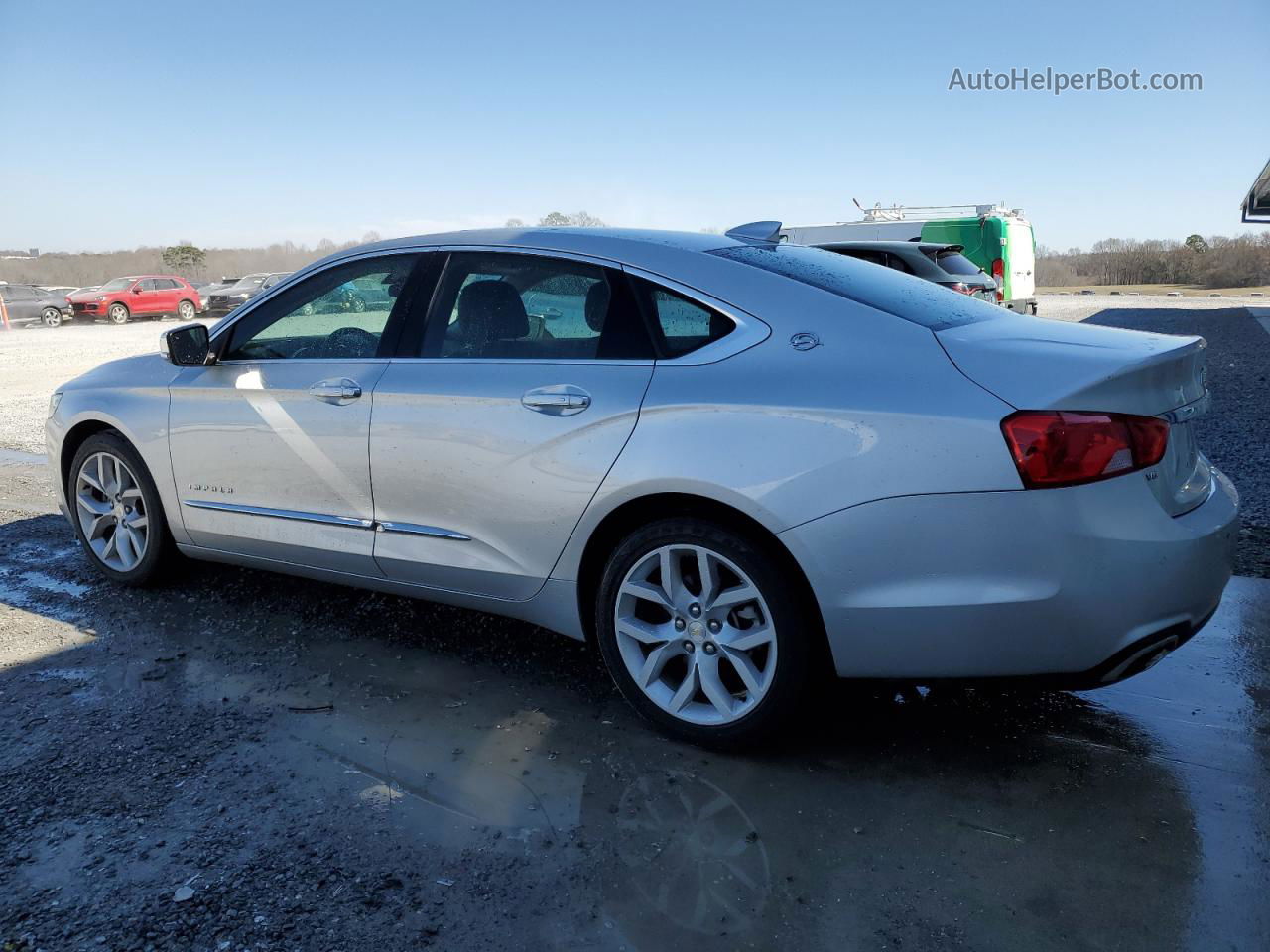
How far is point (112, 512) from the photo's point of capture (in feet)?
15.1

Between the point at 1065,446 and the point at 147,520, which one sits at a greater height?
the point at 1065,446

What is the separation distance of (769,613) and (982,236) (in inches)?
642

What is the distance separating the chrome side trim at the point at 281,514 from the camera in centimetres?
371

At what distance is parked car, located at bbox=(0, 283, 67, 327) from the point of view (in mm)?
32688

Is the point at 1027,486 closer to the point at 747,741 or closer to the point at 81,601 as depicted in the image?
the point at 747,741

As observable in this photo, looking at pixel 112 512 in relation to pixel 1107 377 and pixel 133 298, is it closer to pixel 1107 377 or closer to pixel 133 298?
pixel 1107 377

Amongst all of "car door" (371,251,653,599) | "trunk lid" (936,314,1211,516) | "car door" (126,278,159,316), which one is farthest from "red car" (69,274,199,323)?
"trunk lid" (936,314,1211,516)

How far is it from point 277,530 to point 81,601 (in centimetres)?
131

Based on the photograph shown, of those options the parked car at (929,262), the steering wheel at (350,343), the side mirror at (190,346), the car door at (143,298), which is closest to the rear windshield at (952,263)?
the parked car at (929,262)

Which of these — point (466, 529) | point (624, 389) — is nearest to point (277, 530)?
point (466, 529)

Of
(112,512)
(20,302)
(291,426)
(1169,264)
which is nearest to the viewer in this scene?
(291,426)

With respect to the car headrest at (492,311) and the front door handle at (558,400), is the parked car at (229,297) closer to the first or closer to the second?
the car headrest at (492,311)

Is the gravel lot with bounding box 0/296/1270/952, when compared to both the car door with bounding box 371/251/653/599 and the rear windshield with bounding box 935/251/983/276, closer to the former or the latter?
the car door with bounding box 371/251/653/599

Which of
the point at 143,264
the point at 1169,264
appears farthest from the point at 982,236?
the point at 143,264
